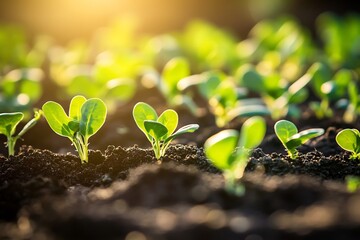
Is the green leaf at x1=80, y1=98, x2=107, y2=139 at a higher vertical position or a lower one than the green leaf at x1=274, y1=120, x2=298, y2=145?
higher

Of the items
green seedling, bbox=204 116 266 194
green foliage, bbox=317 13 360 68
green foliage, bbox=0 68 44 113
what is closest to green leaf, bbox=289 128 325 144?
green seedling, bbox=204 116 266 194

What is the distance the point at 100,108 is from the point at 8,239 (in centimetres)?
82

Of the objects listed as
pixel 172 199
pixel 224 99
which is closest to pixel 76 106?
pixel 172 199

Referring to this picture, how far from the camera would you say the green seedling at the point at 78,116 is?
8.32 feet

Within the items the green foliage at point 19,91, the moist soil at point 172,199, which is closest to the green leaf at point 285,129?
the moist soil at point 172,199

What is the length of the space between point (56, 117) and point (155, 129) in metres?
0.48

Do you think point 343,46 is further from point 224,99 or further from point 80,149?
point 80,149

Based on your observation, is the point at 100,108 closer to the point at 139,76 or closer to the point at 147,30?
the point at 139,76

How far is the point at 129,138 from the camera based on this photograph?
363cm

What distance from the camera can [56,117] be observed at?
103 inches

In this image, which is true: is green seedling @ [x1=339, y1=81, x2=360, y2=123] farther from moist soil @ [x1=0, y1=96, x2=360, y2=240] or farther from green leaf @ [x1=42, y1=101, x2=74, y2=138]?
green leaf @ [x1=42, y1=101, x2=74, y2=138]

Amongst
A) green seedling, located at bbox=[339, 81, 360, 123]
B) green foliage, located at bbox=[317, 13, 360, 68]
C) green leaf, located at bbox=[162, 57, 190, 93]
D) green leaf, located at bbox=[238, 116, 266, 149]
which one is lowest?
green leaf, located at bbox=[238, 116, 266, 149]

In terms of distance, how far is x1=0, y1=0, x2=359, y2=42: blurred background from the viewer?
315 inches

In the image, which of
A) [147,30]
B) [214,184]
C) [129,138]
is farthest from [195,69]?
[214,184]
